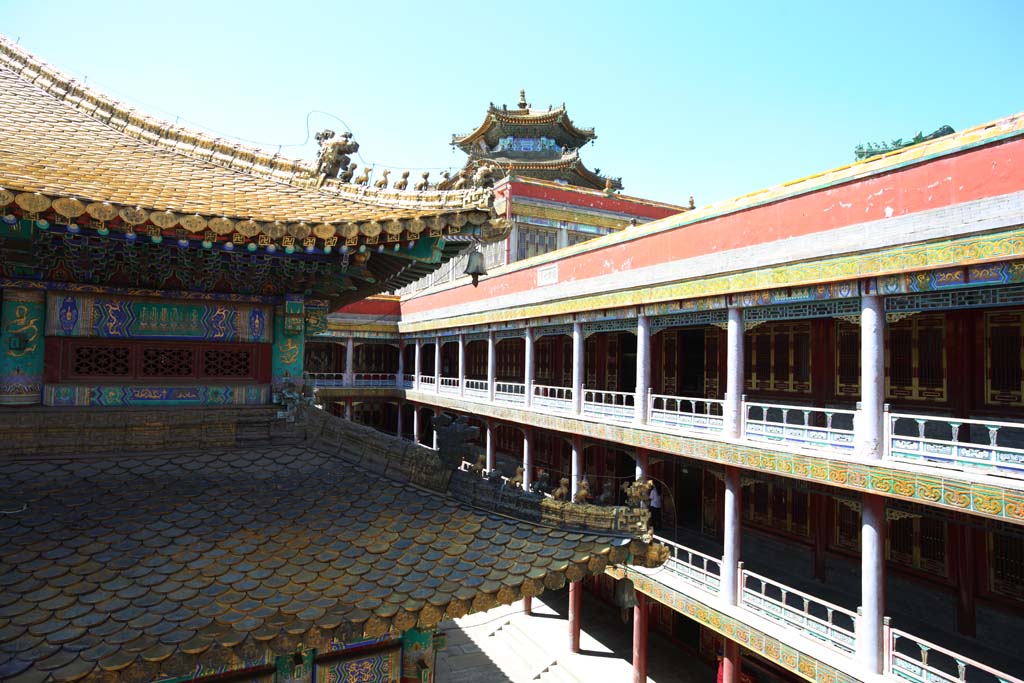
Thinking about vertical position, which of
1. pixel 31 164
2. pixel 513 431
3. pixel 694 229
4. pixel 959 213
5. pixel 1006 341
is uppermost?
pixel 694 229

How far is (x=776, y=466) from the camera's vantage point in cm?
995

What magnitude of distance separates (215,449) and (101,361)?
126 cm

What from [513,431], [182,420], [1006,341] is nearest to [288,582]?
[182,420]

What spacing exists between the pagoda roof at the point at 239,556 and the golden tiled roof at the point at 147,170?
6.78ft

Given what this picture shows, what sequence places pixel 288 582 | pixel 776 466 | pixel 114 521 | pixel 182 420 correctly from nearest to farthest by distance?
pixel 288 582 < pixel 114 521 < pixel 182 420 < pixel 776 466

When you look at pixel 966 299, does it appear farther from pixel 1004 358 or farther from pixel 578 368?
pixel 578 368

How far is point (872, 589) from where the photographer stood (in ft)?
27.9

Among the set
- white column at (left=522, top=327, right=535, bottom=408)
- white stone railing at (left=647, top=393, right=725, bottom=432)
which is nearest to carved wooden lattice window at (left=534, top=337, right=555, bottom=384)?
white column at (left=522, top=327, right=535, bottom=408)

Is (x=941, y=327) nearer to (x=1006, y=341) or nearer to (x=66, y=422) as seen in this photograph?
(x=1006, y=341)

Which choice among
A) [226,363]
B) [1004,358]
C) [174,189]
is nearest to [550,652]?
[1004,358]

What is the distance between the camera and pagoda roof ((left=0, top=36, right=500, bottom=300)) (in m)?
4.02

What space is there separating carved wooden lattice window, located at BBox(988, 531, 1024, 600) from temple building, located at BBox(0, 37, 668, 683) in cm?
981

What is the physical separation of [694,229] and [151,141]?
9373 millimetres

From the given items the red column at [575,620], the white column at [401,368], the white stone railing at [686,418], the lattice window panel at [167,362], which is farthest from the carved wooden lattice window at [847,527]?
the white column at [401,368]
